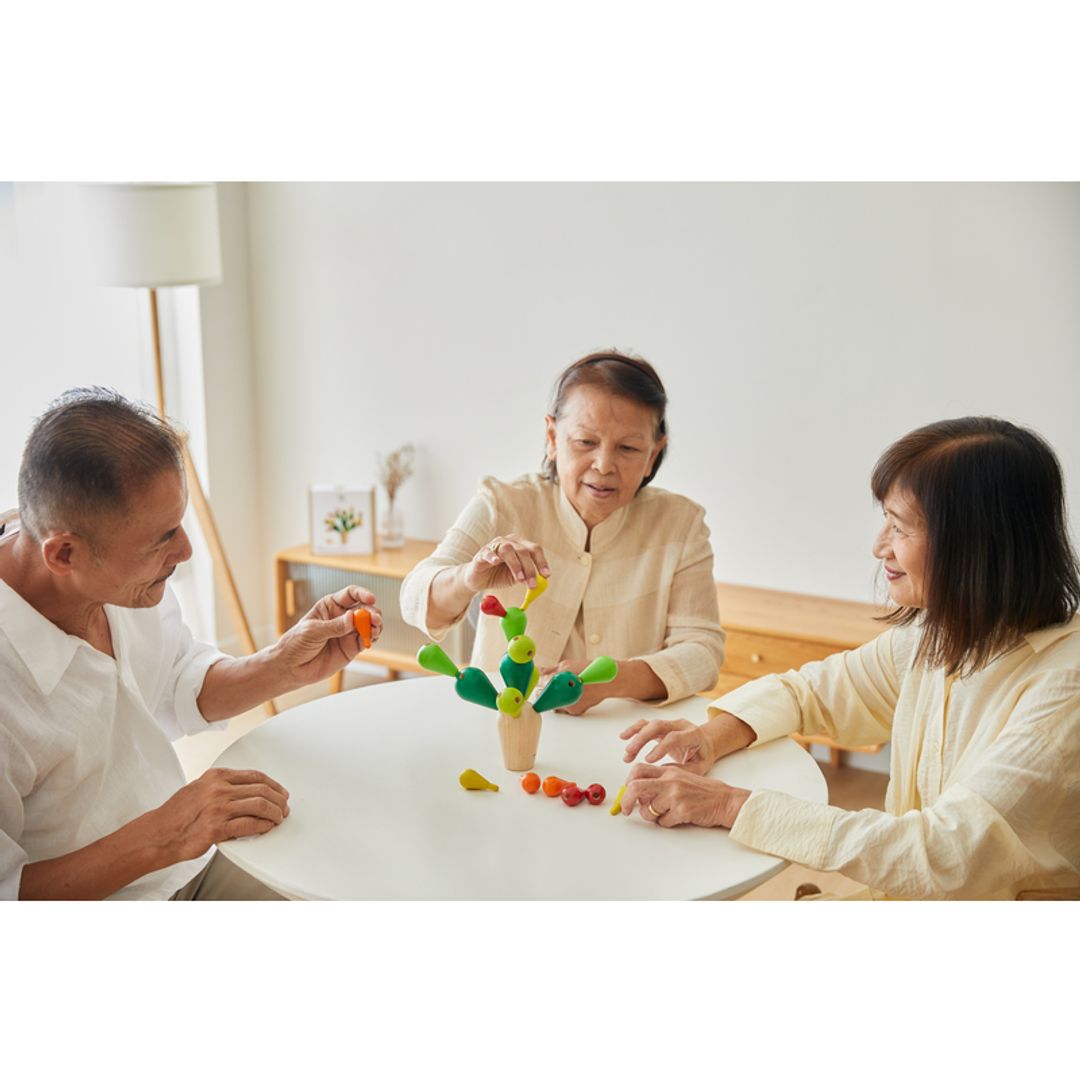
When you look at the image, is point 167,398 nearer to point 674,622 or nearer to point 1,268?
point 1,268

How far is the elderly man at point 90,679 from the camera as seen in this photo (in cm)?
133

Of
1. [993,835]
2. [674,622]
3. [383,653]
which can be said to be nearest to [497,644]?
[674,622]

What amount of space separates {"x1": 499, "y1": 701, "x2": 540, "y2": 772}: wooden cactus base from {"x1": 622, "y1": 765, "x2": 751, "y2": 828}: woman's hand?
0.19 m

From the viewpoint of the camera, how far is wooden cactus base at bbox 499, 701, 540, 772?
1572mm

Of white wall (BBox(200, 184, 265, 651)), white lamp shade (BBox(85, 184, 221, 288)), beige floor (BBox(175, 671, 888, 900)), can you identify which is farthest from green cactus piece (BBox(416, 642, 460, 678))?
white wall (BBox(200, 184, 265, 651))

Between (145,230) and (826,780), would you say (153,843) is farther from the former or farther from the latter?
(145,230)

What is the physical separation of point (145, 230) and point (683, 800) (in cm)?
228

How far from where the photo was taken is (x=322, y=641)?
1677 millimetres

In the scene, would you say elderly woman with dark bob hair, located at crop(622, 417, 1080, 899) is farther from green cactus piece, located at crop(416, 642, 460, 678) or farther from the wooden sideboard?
the wooden sideboard

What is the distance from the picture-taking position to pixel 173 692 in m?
1.72

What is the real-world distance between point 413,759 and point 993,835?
2.50 feet

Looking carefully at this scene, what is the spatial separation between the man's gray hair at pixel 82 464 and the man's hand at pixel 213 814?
0.34 metres

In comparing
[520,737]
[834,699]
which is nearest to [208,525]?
[520,737]

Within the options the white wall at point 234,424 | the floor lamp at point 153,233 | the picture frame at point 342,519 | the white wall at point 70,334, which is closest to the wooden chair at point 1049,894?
the white wall at point 70,334
